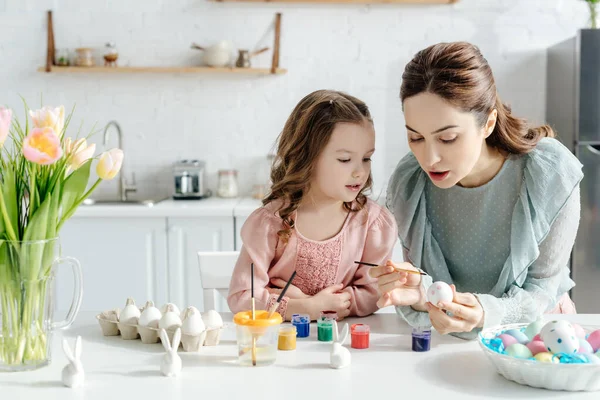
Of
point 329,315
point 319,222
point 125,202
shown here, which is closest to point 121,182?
point 125,202

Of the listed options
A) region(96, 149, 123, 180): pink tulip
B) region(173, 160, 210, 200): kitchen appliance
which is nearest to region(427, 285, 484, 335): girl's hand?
region(96, 149, 123, 180): pink tulip

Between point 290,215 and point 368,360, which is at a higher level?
point 290,215

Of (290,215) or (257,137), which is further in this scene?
(257,137)

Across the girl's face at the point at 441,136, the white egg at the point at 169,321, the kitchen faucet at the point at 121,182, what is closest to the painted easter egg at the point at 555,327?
the girl's face at the point at 441,136

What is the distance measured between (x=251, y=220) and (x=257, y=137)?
2230 millimetres

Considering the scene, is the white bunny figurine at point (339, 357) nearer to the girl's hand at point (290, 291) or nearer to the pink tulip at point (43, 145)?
the girl's hand at point (290, 291)

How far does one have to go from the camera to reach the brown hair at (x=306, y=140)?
5.67 ft

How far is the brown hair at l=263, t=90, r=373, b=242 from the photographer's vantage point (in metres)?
1.73

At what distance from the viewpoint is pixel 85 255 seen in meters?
3.46

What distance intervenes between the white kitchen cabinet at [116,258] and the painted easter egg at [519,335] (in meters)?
2.36

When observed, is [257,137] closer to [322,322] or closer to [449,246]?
[449,246]

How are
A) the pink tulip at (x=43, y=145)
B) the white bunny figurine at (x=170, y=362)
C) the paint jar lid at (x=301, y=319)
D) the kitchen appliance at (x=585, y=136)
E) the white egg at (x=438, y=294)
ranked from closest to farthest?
the pink tulip at (x=43, y=145) < the white bunny figurine at (x=170, y=362) < the white egg at (x=438, y=294) < the paint jar lid at (x=301, y=319) < the kitchen appliance at (x=585, y=136)

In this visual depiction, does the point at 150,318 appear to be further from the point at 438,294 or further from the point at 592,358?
the point at 592,358

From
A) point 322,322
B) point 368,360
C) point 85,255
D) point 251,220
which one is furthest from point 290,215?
point 85,255
